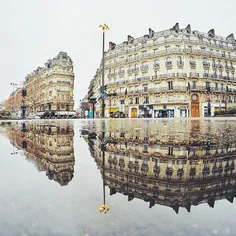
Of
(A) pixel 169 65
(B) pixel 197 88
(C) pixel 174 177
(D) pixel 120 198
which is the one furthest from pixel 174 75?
(D) pixel 120 198

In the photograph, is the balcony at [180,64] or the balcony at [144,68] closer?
the balcony at [180,64]

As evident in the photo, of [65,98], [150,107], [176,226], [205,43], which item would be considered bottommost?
[176,226]

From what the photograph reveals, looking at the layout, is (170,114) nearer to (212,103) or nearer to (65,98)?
(212,103)

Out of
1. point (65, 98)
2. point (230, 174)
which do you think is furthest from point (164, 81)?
point (230, 174)

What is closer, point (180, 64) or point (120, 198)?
point (120, 198)

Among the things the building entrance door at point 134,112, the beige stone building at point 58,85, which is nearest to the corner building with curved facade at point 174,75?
the building entrance door at point 134,112

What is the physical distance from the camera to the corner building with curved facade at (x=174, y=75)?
38125mm

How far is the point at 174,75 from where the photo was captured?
125 ft

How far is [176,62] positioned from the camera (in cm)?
3856

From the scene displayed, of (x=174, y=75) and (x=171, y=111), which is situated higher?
(x=174, y=75)

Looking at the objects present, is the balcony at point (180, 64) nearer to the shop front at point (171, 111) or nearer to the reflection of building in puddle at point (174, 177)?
the shop front at point (171, 111)

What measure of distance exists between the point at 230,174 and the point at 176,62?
40287 millimetres

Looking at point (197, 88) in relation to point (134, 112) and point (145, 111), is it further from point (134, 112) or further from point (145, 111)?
point (134, 112)

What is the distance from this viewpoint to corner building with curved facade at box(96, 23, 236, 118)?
38125mm
